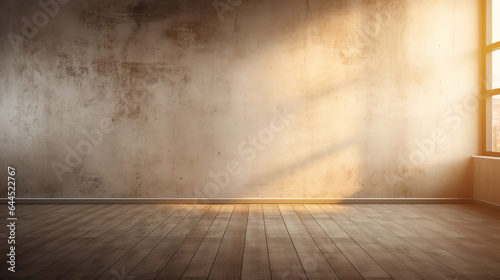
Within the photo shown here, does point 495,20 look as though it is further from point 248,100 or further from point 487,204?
point 248,100

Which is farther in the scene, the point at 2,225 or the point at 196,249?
the point at 2,225

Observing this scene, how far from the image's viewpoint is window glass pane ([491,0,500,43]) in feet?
15.9

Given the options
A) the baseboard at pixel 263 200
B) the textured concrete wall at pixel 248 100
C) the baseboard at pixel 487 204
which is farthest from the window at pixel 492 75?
the baseboard at pixel 263 200

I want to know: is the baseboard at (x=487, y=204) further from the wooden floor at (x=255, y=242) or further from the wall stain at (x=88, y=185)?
the wall stain at (x=88, y=185)

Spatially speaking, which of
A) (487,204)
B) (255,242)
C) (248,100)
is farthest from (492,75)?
(255,242)

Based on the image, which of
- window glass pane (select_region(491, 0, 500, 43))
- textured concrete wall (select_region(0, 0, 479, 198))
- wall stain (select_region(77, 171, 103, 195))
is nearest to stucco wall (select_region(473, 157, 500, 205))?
textured concrete wall (select_region(0, 0, 479, 198))

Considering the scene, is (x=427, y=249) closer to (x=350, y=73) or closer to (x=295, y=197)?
(x=295, y=197)

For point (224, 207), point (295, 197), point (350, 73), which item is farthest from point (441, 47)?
point (224, 207)

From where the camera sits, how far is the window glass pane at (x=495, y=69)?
15.7 ft

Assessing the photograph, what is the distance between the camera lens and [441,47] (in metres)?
4.99

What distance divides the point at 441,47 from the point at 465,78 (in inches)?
22.4

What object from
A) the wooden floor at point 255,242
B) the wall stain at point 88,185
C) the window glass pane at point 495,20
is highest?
the window glass pane at point 495,20

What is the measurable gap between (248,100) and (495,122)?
3534 mm

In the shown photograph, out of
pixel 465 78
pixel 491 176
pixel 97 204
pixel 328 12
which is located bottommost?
pixel 97 204
